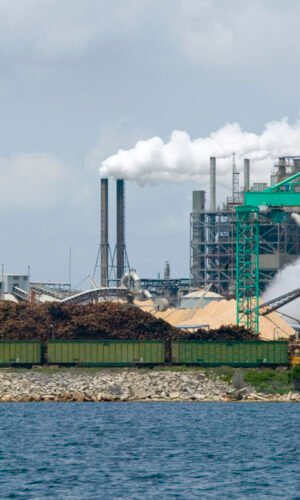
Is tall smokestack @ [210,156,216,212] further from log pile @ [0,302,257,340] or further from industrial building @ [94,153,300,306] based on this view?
log pile @ [0,302,257,340]

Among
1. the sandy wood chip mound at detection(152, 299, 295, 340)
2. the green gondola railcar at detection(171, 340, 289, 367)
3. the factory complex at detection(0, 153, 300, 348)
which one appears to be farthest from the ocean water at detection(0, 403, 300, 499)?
the factory complex at detection(0, 153, 300, 348)

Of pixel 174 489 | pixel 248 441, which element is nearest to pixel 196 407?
pixel 248 441

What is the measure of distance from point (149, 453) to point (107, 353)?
51.3 m

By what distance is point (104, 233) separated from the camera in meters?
181

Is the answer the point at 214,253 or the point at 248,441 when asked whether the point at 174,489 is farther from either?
the point at 214,253

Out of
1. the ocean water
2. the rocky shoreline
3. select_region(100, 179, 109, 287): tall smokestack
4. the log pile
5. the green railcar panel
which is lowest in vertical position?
the ocean water

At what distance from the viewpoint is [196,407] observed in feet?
283

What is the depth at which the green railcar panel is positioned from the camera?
107 metres

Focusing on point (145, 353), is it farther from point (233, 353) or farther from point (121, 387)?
point (121, 387)

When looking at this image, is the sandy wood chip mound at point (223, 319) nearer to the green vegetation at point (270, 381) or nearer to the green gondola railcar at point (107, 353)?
the green gondola railcar at point (107, 353)

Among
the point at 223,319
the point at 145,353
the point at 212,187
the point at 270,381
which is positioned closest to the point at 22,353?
the point at 145,353

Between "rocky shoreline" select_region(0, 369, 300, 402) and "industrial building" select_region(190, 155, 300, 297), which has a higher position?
"industrial building" select_region(190, 155, 300, 297)

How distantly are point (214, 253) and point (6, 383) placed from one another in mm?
92090

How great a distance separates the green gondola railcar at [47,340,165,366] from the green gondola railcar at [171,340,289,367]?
77.3 inches
